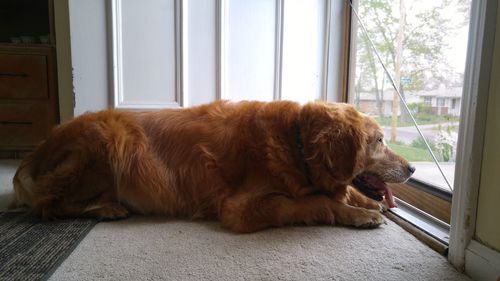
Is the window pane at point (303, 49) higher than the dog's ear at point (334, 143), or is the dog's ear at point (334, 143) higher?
the window pane at point (303, 49)

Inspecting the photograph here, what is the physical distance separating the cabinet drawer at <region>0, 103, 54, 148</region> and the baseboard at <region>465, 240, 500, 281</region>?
3.22 m

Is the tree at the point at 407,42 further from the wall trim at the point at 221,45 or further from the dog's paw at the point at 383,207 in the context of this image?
the wall trim at the point at 221,45

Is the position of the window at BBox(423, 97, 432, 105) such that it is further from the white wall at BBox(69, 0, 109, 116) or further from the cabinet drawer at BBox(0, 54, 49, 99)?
the cabinet drawer at BBox(0, 54, 49, 99)

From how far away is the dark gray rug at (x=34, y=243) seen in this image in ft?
3.19

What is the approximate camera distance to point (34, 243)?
1.17 m

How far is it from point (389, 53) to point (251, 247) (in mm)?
1487

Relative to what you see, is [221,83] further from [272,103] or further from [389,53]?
[389,53]

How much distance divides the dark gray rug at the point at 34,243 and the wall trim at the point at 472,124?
124 cm

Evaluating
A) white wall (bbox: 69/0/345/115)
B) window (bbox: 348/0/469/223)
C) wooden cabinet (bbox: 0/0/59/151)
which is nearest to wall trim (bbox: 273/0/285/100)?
white wall (bbox: 69/0/345/115)

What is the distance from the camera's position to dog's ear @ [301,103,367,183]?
1357 mm

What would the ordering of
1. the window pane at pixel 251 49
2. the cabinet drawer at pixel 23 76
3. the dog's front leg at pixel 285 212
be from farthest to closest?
the cabinet drawer at pixel 23 76
the window pane at pixel 251 49
the dog's front leg at pixel 285 212

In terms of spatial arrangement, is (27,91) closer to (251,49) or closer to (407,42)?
(251,49)

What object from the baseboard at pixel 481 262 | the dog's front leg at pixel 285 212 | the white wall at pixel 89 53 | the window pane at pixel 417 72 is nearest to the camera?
the baseboard at pixel 481 262

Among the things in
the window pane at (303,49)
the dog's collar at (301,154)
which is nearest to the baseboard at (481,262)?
the dog's collar at (301,154)
